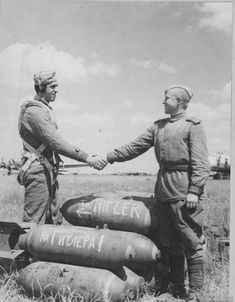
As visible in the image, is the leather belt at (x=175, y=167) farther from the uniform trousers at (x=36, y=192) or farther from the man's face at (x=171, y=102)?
the uniform trousers at (x=36, y=192)

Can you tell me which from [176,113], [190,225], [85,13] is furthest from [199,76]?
[190,225]

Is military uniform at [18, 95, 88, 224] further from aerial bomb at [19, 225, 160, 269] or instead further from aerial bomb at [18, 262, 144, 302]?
aerial bomb at [18, 262, 144, 302]

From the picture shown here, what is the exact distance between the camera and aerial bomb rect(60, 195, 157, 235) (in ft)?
18.0

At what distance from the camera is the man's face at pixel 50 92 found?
20.0ft

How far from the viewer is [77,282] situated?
4793mm

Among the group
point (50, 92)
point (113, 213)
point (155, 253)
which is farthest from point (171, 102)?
point (155, 253)

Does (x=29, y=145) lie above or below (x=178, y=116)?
below

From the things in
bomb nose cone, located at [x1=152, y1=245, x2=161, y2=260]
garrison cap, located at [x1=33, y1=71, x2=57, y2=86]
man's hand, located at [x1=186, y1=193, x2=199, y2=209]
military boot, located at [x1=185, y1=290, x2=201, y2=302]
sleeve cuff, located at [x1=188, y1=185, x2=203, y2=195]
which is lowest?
military boot, located at [x1=185, y1=290, x2=201, y2=302]

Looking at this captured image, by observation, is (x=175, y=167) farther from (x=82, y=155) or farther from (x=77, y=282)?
(x=77, y=282)

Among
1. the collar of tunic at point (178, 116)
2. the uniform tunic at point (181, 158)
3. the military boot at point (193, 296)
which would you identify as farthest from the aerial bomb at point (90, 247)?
the collar of tunic at point (178, 116)

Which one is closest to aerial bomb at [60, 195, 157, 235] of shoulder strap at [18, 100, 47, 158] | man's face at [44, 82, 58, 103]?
shoulder strap at [18, 100, 47, 158]

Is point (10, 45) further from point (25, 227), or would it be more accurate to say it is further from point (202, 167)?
point (202, 167)

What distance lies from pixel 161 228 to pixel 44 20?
3678 millimetres

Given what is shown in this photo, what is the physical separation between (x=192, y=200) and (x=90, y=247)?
143 centimetres
